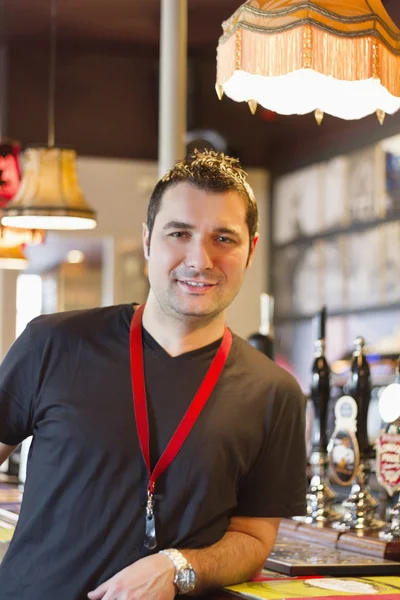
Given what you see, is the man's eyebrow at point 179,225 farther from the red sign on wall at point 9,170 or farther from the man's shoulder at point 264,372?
the red sign on wall at point 9,170

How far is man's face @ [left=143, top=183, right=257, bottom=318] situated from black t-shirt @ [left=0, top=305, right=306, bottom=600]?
0.32ft

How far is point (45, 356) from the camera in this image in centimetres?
183

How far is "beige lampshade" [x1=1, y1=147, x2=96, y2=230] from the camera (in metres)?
4.05

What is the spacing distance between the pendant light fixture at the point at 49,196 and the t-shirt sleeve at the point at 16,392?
2.26m

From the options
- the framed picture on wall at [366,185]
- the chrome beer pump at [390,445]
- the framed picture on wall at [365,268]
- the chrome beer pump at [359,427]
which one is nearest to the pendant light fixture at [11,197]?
the chrome beer pump at [359,427]

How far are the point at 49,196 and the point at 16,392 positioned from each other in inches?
93.4

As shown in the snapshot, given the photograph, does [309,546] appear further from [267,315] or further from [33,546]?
[267,315]

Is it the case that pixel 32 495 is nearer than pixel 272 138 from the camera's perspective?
Yes

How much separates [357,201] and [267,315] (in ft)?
10.9

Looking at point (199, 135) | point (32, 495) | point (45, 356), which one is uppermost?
point (199, 135)

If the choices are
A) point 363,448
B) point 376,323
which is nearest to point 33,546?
point 363,448

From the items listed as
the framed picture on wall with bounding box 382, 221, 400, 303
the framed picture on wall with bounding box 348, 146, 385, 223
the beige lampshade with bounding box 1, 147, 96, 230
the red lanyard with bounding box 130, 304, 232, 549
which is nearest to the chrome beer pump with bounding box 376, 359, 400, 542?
the red lanyard with bounding box 130, 304, 232, 549

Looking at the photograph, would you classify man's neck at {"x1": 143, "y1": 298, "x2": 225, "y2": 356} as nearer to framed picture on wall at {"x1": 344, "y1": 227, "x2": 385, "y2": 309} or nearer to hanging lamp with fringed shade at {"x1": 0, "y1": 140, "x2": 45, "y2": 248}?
hanging lamp with fringed shade at {"x1": 0, "y1": 140, "x2": 45, "y2": 248}

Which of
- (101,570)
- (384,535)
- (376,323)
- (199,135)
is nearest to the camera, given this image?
(101,570)
